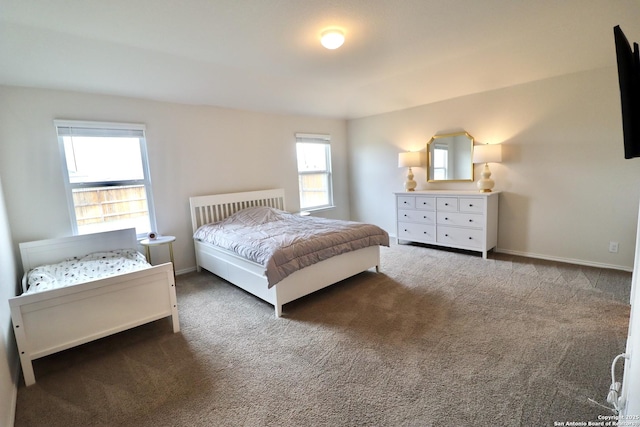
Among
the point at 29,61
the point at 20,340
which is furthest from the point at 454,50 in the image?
the point at 20,340

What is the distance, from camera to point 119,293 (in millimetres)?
2344

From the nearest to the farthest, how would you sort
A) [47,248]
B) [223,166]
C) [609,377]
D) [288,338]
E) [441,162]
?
[609,377]
[288,338]
[47,248]
[223,166]
[441,162]

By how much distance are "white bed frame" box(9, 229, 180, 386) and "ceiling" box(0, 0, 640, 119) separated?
203 cm

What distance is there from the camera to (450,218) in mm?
4445

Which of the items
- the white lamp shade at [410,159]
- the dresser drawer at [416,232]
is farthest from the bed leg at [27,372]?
the white lamp shade at [410,159]

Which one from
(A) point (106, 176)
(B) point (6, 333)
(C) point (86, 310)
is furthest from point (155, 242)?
(B) point (6, 333)

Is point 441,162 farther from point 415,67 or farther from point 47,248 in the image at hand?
point 47,248

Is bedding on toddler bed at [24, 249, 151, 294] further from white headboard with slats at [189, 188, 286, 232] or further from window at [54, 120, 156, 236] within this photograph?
white headboard with slats at [189, 188, 286, 232]

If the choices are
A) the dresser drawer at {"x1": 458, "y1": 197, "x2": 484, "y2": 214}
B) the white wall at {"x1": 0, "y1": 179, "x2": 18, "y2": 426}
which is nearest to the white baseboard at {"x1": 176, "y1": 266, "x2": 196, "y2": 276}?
the white wall at {"x1": 0, "y1": 179, "x2": 18, "y2": 426}

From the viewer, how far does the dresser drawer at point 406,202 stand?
15.8ft

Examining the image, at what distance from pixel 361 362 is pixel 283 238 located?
140 cm

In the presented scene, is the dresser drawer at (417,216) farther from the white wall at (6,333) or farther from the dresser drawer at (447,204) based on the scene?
the white wall at (6,333)

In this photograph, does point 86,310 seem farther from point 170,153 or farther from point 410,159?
point 410,159

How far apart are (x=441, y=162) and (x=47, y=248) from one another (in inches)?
206
